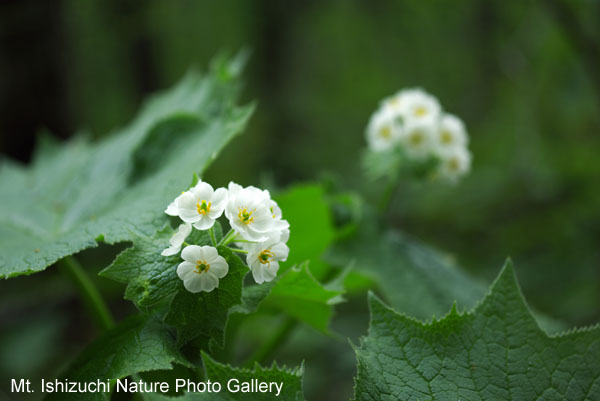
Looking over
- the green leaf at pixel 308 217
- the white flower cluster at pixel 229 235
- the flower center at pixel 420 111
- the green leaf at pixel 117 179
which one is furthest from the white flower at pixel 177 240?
the flower center at pixel 420 111

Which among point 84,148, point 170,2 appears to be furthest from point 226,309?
point 170,2

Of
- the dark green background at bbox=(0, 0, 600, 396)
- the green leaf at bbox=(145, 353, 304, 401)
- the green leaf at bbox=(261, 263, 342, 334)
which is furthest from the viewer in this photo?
the dark green background at bbox=(0, 0, 600, 396)

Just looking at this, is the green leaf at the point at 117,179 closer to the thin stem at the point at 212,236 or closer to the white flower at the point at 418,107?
the thin stem at the point at 212,236

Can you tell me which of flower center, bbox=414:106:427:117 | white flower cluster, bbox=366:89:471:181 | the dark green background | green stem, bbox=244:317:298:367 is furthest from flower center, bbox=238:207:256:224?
the dark green background

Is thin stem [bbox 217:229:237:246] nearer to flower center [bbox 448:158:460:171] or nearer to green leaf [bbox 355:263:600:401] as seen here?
green leaf [bbox 355:263:600:401]

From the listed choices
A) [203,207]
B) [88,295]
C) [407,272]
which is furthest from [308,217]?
[203,207]

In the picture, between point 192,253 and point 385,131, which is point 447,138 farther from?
point 192,253
